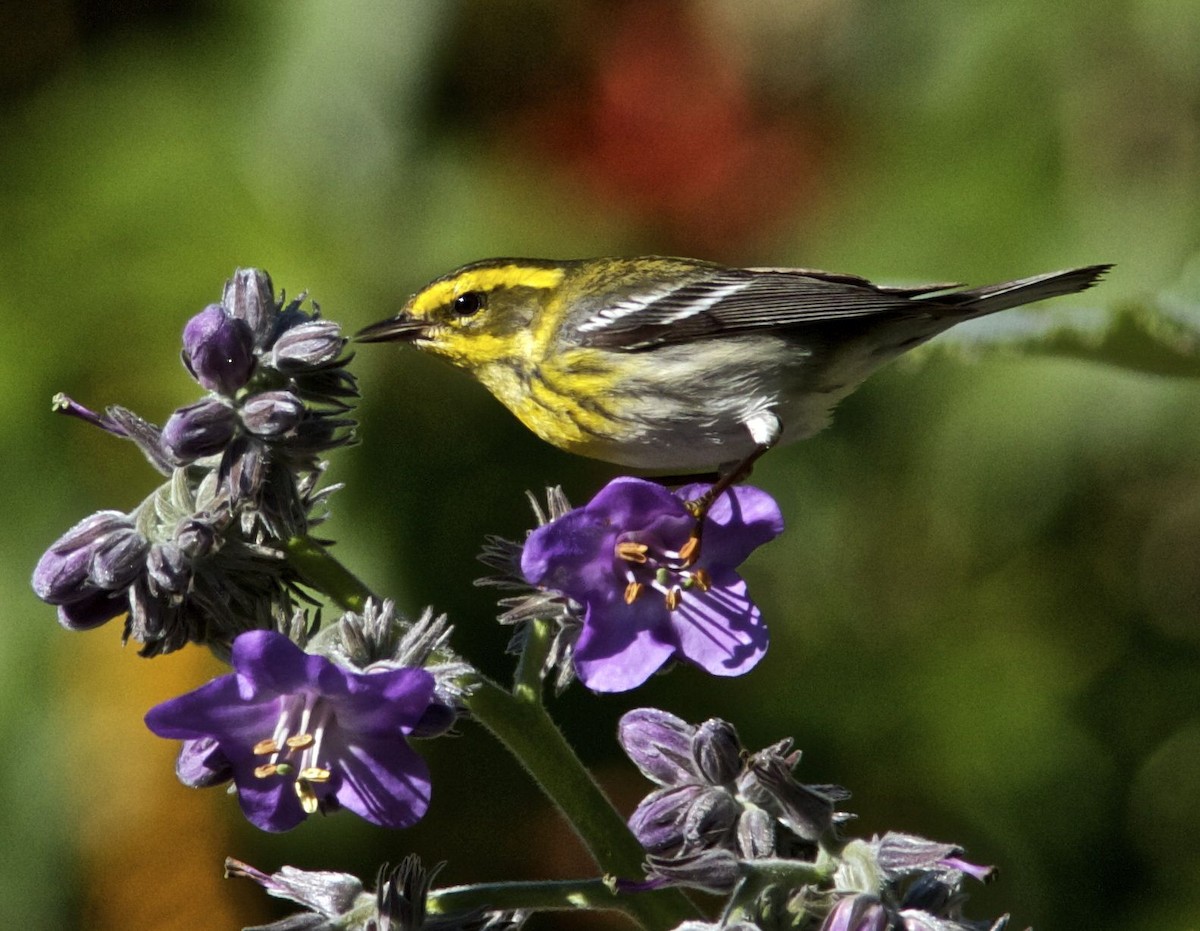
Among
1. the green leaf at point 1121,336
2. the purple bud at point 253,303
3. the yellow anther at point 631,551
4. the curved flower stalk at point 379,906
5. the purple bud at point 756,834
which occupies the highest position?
the purple bud at point 253,303

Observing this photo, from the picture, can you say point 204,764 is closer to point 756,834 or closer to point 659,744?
point 659,744

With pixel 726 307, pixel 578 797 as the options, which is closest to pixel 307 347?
pixel 578 797

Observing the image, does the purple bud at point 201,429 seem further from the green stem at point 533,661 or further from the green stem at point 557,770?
the green stem at point 533,661

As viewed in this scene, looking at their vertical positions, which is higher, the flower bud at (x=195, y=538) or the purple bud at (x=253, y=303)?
the purple bud at (x=253, y=303)

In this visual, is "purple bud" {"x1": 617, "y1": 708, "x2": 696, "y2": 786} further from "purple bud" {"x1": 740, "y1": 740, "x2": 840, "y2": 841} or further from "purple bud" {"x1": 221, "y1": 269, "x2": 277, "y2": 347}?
"purple bud" {"x1": 221, "y1": 269, "x2": 277, "y2": 347}

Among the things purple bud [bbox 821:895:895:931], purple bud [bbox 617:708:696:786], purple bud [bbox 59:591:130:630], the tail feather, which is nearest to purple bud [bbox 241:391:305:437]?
purple bud [bbox 59:591:130:630]

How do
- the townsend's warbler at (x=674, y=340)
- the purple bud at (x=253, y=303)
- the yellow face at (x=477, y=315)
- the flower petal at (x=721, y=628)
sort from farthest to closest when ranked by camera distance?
the yellow face at (x=477, y=315) < the townsend's warbler at (x=674, y=340) < the flower petal at (x=721, y=628) < the purple bud at (x=253, y=303)

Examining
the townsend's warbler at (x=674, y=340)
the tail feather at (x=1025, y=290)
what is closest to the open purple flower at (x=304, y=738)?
the townsend's warbler at (x=674, y=340)
